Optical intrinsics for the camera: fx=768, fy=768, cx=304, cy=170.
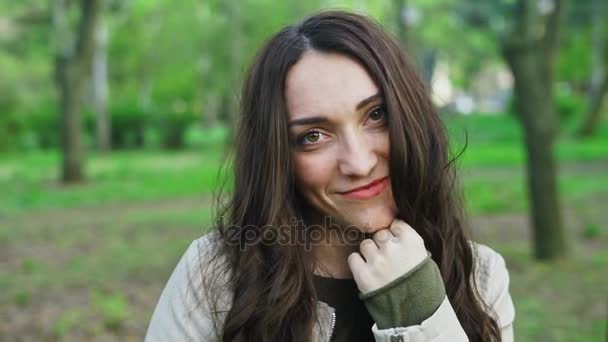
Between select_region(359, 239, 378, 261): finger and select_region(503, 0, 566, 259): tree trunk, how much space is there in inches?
218

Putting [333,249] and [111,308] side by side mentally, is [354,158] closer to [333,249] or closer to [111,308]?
[333,249]

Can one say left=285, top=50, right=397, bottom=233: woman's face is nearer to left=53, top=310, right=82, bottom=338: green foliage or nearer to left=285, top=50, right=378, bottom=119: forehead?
left=285, top=50, right=378, bottom=119: forehead

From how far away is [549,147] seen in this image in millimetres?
6727

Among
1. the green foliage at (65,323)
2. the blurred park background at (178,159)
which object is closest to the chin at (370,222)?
the blurred park background at (178,159)

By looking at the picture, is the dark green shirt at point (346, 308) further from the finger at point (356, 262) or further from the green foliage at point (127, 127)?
the green foliage at point (127, 127)

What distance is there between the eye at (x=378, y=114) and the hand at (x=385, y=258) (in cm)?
22

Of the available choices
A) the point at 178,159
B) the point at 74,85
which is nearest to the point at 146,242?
the point at 74,85

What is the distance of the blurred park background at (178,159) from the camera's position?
562 cm

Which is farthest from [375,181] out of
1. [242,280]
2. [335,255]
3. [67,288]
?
[67,288]

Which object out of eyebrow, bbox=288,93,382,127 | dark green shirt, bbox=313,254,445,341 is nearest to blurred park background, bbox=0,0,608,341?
eyebrow, bbox=288,93,382,127

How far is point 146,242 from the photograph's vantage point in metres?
8.46

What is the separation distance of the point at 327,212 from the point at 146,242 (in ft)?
23.6

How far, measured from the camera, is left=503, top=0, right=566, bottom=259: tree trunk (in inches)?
261

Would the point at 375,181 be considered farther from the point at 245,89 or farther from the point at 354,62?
the point at 245,89
